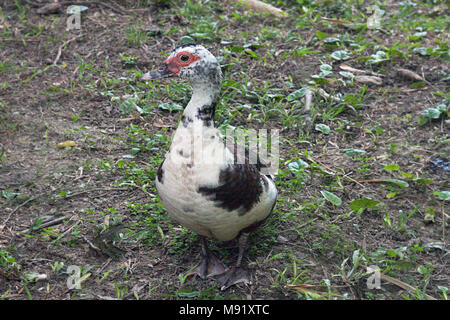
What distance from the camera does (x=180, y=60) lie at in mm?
3047

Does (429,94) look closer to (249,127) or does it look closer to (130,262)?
(249,127)

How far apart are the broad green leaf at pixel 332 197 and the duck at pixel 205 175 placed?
0.77 metres

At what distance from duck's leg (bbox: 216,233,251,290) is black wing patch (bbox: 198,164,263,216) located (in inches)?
12.6

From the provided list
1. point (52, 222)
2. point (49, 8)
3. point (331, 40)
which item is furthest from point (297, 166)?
point (49, 8)

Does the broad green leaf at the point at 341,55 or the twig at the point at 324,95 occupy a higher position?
the broad green leaf at the point at 341,55

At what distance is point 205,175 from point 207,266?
2.50 ft

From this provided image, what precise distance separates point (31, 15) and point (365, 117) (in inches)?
151

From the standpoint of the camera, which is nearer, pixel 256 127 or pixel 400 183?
pixel 400 183

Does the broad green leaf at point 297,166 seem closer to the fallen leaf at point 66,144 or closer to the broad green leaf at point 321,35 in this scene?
the fallen leaf at point 66,144

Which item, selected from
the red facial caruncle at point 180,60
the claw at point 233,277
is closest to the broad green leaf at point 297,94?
the red facial caruncle at point 180,60

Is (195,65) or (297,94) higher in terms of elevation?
(195,65)

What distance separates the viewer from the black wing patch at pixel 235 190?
9.20 ft

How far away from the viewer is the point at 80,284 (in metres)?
3.09

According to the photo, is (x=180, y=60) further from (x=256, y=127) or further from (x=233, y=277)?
(x=256, y=127)
